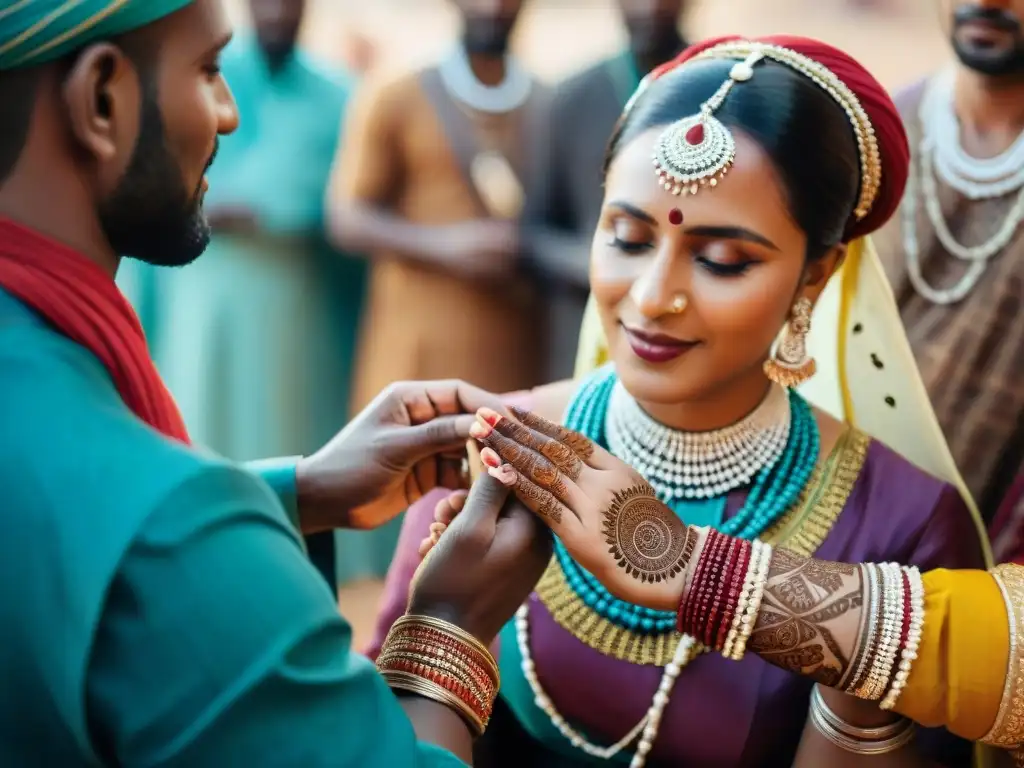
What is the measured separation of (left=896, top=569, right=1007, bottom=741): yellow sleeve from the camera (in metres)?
1.38

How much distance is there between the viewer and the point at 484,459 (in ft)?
4.62

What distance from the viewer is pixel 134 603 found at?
3.26 ft

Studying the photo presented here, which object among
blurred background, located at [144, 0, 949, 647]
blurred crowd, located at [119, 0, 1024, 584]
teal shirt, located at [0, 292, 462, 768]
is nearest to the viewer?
teal shirt, located at [0, 292, 462, 768]

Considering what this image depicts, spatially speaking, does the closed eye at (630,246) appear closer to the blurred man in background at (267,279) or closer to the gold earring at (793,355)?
the gold earring at (793,355)

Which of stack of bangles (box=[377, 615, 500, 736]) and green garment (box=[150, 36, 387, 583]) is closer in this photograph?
stack of bangles (box=[377, 615, 500, 736])

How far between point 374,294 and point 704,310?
2.60 metres

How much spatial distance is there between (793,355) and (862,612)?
389 mm

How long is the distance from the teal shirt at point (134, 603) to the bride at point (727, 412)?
0.51 meters

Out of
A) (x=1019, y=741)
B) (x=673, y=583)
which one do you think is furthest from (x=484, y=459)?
(x=1019, y=741)

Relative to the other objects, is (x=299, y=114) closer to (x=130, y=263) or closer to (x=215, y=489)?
(x=130, y=263)

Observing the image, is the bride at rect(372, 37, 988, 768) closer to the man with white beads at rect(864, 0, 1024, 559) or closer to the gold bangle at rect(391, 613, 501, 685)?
the gold bangle at rect(391, 613, 501, 685)

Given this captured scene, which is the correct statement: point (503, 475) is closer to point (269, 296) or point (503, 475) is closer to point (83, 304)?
point (83, 304)

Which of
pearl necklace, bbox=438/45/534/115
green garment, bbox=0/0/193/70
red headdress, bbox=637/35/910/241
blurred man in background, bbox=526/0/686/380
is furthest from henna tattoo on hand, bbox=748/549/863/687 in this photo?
pearl necklace, bbox=438/45/534/115

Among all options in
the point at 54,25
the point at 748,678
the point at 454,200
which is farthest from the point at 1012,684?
the point at 454,200
